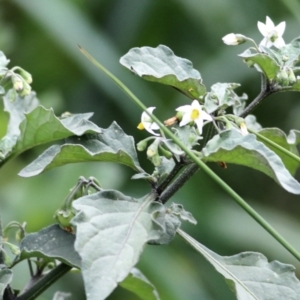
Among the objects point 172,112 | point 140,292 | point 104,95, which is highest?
point 140,292

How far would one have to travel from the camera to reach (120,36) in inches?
62.7

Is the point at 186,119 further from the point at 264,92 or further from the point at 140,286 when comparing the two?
the point at 140,286

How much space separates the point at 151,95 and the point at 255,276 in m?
1.00

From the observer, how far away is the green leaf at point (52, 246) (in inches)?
17.5

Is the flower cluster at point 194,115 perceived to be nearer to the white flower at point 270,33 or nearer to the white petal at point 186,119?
the white petal at point 186,119

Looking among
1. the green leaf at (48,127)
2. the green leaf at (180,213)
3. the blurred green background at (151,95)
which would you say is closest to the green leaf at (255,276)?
the green leaf at (180,213)

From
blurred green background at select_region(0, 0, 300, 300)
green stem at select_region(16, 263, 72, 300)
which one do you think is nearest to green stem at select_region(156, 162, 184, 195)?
green stem at select_region(16, 263, 72, 300)

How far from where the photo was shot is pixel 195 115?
443mm

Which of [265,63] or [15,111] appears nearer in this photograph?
[265,63]

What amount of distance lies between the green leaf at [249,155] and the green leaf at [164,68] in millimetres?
80

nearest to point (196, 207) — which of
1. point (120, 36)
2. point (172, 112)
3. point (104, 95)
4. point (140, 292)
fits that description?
point (172, 112)

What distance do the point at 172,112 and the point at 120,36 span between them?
32 cm

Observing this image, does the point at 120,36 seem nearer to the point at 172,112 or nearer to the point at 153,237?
the point at 172,112

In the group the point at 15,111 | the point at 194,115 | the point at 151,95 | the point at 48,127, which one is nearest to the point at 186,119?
the point at 194,115
